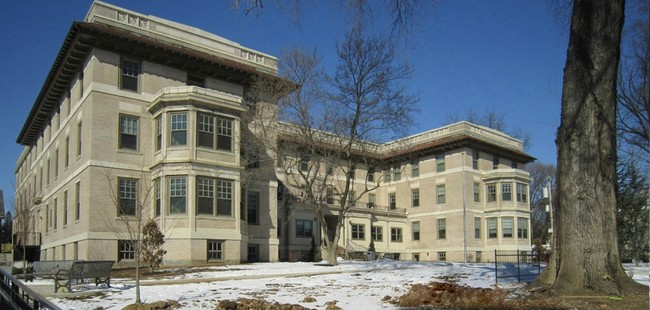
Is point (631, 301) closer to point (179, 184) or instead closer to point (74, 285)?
point (74, 285)

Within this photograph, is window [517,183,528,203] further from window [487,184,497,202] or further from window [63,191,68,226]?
window [63,191,68,226]

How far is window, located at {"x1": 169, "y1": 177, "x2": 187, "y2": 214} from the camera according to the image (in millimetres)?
30156

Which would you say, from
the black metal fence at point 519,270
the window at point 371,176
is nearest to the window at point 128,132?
the black metal fence at point 519,270

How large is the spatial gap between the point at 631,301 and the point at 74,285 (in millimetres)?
15878

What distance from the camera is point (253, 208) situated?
36750 mm

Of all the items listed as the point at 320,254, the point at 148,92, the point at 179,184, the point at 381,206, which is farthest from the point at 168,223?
the point at 381,206

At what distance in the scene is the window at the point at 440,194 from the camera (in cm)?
5388

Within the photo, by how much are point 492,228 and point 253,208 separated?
26.7 meters

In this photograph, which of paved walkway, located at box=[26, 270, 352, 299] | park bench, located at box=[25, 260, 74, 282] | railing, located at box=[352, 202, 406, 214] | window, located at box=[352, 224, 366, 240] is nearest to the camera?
paved walkway, located at box=[26, 270, 352, 299]

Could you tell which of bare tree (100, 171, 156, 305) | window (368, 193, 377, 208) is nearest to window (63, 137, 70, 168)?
bare tree (100, 171, 156, 305)

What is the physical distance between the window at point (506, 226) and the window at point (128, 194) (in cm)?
3505

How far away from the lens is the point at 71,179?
1332 inches

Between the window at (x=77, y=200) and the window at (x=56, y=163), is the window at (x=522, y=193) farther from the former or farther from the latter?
the window at (x=56, y=163)

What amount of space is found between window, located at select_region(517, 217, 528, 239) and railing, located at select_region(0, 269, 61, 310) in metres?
50.7
